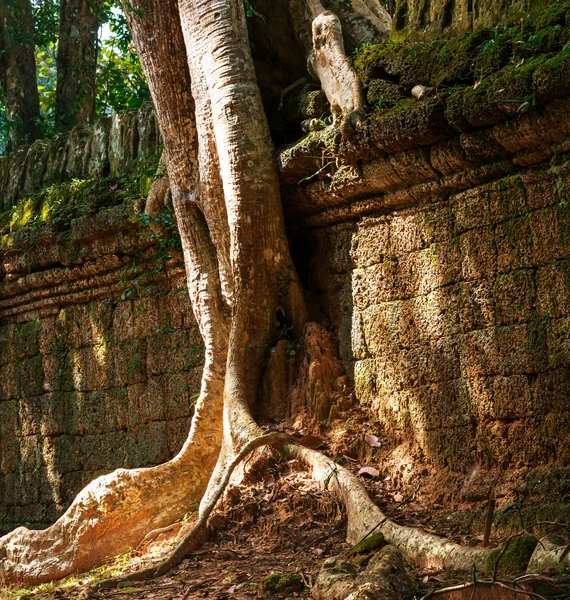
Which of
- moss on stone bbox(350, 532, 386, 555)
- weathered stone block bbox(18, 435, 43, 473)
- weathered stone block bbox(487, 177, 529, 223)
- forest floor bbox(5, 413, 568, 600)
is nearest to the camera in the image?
moss on stone bbox(350, 532, 386, 555)

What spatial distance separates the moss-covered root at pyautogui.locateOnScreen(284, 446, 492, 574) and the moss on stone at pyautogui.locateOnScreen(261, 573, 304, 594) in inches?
16.6

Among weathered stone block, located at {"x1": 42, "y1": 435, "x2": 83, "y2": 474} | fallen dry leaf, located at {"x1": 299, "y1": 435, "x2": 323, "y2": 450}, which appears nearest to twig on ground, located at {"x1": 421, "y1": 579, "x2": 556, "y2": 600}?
fallen dry leaf, located at {"x1": 299, "y1": 435, "x2": 323, "y2": 450}

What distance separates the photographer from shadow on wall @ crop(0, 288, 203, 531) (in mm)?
6859

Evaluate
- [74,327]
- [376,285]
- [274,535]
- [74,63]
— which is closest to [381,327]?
[376,285]

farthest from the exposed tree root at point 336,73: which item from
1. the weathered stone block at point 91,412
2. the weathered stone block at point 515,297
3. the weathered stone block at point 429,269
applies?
the weathered stone block at point 91,412

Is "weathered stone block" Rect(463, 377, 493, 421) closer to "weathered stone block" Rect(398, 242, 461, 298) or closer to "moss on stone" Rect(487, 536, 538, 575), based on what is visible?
"weathered stone block" Rect(398, 242, 461, 298)

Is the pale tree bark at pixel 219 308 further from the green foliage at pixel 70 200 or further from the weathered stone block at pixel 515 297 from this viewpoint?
the weathered stone block at pixel 515 297

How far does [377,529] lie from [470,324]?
4.20ft

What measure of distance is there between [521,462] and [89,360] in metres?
4.05

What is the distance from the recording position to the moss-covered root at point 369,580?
10.8ft

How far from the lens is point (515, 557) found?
343 cm

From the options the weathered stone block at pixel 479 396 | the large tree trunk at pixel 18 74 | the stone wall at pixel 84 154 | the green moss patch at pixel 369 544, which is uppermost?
the large tree trunk at pixel 18 74

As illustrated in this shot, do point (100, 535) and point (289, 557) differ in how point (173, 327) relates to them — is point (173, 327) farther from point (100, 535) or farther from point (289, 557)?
point (289, 557)

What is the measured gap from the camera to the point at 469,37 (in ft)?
16.1
